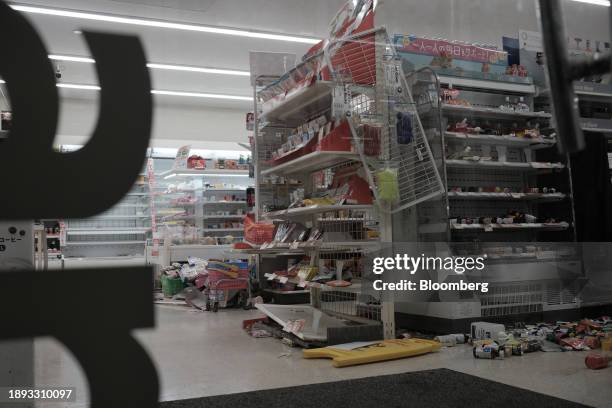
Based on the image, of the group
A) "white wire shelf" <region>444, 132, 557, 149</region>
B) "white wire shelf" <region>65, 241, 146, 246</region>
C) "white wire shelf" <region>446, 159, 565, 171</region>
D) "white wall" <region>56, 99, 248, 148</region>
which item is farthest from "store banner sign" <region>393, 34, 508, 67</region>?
"white wire shelf" <region>65, 241, 146, 246</region>

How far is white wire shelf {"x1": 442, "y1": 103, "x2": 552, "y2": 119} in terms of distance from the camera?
16.5ft

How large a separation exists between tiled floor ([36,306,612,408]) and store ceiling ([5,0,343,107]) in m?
4.20

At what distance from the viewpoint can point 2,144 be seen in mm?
800

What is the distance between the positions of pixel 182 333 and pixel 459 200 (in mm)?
2619

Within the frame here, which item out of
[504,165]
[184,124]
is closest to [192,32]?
[184,124]

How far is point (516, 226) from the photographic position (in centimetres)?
511

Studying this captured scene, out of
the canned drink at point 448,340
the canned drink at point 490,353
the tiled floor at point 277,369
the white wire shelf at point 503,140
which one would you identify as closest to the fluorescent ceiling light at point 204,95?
the white wire shelf at point 503,140

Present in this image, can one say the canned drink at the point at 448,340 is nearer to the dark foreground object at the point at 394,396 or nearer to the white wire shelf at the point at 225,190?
the dark foreground object at the point at 394,396

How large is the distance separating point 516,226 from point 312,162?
6.34ft

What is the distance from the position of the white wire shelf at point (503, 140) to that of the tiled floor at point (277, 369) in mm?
1876


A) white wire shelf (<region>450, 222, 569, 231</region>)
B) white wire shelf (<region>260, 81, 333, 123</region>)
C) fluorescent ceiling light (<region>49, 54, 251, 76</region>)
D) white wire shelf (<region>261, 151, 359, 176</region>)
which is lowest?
white wire shelf (<region>450, 222, 569, 231</region>)

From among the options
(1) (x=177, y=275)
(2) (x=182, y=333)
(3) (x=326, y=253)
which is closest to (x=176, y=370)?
(2) (x=182, y=333)

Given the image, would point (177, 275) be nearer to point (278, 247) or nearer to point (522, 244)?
point (278, 247)

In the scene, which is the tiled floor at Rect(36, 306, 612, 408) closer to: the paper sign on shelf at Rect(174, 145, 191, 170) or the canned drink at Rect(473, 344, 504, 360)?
the canned drink at Rect(473, 344, 504, 360)
